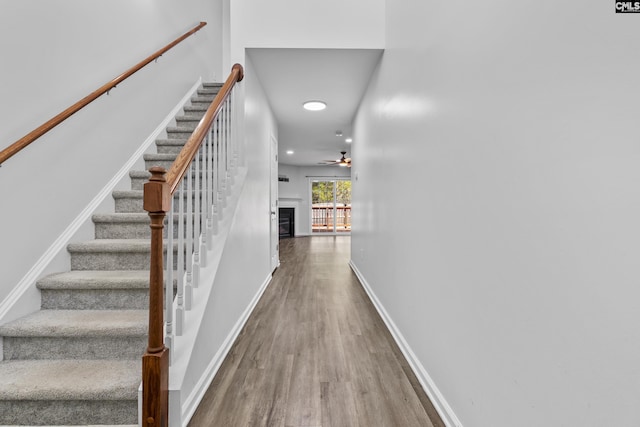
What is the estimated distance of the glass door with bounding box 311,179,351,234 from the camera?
10758 mm

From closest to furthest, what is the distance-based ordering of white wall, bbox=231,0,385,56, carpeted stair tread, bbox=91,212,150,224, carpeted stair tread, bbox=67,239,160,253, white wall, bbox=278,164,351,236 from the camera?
1. carpeted stair tread, bbox=67,239,160,253
2. carpeted stair tread, bbox=91,212,150,224
3. white wall, bbox=231,0,385,56
4. white wall, bbox=278,164,351,236

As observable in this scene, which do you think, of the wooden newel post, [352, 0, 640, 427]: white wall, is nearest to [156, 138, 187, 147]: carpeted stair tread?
the wooden newel post

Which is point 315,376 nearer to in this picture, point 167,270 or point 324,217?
point 167,270

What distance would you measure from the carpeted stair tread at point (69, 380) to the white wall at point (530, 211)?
1.49 metres

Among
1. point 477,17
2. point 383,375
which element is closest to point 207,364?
point 383,375

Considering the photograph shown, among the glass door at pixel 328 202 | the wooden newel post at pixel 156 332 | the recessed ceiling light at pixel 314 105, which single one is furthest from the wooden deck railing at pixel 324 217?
the wooden newel post at pixel 156 332

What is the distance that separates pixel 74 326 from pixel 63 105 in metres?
1.44

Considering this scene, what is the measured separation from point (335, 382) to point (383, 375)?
31cm

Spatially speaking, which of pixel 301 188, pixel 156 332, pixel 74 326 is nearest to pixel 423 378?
pixel 156 332

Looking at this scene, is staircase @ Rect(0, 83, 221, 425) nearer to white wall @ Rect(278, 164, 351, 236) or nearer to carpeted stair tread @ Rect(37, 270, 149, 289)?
carpeted stair tread @ Rect(37, 270, 149, 289)

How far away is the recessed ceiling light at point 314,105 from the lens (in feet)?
13.7

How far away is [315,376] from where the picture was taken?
1765mm

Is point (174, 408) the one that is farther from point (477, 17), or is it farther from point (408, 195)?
point (477, 17)

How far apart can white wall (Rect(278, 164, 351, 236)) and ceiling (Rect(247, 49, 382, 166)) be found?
4.37 m
